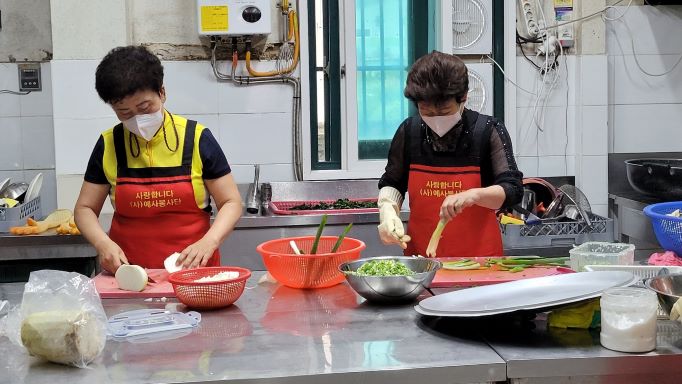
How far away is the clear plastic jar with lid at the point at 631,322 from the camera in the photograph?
1825 millimetres

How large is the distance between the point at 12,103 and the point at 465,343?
368 cm

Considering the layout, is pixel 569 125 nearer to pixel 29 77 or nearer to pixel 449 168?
pixel 449 168

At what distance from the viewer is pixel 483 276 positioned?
8.36ft

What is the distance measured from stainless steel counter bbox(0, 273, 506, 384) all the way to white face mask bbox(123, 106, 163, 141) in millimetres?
894

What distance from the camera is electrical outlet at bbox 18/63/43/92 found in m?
4.65

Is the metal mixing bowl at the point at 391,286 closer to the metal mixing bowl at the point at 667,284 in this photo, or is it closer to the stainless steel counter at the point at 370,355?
the stainless steel counter at the point at 370,355

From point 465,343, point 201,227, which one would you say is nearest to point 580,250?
point 465,343

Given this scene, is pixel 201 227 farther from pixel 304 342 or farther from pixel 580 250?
pixel 580 250

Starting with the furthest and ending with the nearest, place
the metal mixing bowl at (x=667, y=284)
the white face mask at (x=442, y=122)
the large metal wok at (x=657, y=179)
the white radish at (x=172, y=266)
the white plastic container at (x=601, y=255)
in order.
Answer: the large metal wok at (x=657, y=179) < the white face mask at (x=442, y=122) < the white radish at (x=172, y=266) < the white plastic container at (x=601, y=255) < the metal mixing bowl at (x=667, y=284)

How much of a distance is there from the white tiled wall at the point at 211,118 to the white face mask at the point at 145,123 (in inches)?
68.4

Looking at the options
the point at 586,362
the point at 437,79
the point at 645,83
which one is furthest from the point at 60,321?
the point at 645,83

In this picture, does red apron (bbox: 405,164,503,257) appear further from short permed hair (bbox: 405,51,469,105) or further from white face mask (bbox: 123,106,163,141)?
white face mask (bbox: 123,106,163,141)

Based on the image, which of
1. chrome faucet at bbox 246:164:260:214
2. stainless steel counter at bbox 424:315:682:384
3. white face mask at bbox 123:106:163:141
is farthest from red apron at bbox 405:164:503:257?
chrome faucet at bbox 246:164:260:214

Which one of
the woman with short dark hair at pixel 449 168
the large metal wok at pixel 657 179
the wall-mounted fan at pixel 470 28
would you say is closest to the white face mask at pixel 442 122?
the woman with short dark hair at pixel 449 168
